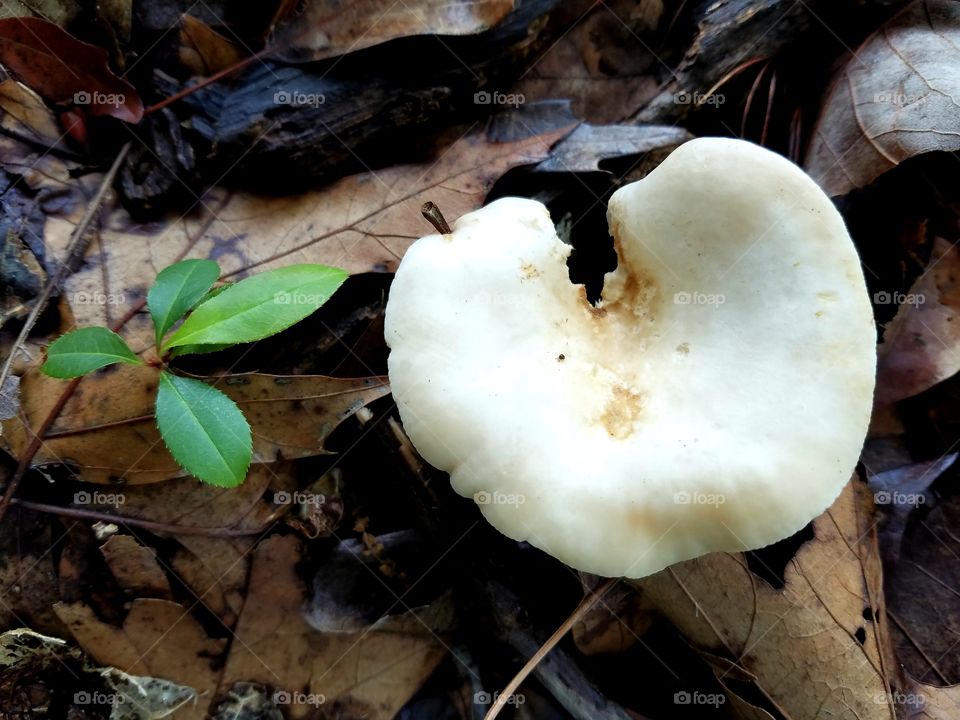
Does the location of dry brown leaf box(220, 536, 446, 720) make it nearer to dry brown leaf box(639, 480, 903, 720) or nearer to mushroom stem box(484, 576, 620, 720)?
mushroom stem box(484, 576, 620, 720)

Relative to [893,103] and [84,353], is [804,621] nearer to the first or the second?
[893,103]

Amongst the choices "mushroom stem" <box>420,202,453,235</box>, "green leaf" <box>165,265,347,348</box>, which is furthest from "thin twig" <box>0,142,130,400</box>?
"mushroom stem" <box>420,202,453,235</box>

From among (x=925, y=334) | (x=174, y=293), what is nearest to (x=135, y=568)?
(x=174, y=293)

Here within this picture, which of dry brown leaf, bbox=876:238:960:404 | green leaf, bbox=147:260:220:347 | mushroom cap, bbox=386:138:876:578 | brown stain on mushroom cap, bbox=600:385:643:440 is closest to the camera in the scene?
mushroom cap, bbox=386:138:876:578

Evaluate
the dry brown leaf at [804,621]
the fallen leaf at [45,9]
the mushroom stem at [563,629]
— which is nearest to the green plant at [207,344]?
the mushroom stem at [563,629]

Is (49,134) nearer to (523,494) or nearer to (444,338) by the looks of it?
(444,338)

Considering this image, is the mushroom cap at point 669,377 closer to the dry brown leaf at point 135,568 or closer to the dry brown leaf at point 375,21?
the dry brown leaf at point 375,21
